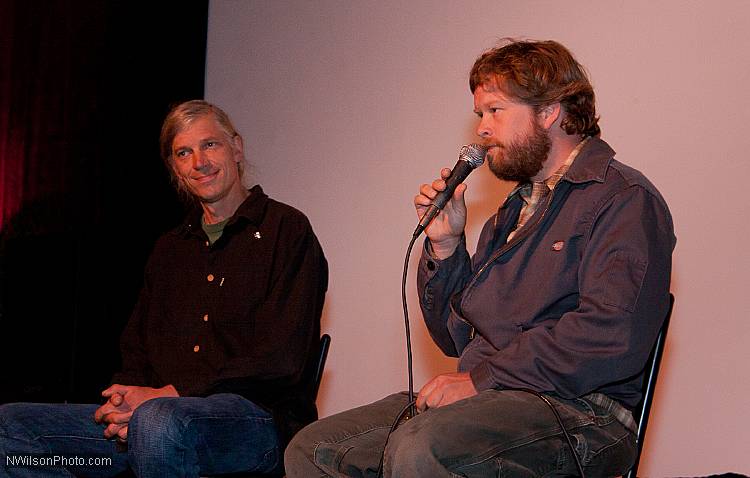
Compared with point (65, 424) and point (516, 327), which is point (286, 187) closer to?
point (65, 424)

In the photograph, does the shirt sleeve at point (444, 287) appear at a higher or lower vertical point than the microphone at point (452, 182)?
lower

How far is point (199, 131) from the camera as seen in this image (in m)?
3.17

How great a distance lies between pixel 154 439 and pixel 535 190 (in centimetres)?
110

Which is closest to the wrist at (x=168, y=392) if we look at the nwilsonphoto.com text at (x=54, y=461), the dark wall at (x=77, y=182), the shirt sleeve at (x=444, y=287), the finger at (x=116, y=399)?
the finger at (x=116, y=399)

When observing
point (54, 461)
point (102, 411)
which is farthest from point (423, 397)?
point (54, 461)

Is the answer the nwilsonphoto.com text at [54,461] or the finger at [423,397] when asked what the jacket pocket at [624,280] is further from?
the nwilsonphoto.com text at [54,461]

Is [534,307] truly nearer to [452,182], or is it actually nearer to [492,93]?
[452,182]

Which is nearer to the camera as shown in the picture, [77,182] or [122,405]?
[122,405]

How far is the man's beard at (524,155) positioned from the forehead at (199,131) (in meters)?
1.14

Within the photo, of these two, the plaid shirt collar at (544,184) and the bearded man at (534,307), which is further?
the plaid shirt collar at (544,184)

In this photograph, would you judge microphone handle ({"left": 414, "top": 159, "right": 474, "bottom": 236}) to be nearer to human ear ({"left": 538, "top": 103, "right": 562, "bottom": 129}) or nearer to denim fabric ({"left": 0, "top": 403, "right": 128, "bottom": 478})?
human ear ({"left": 538, "top": 103, "right": 562, "bottom": 129})

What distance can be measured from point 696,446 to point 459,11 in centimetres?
174

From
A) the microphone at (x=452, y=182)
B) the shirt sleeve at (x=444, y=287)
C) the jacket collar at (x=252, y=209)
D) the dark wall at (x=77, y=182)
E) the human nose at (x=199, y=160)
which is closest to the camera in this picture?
the microphone at (x=452, y=182)

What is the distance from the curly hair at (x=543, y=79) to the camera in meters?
2.34
